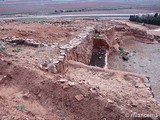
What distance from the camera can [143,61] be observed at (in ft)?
58.4

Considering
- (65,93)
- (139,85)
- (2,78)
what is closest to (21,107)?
(65,93)

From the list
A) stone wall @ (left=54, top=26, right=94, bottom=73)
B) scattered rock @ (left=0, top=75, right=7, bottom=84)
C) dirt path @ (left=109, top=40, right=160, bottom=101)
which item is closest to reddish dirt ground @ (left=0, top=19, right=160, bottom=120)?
scattered rock @ (left=0, top=75, right=7, bottom=84)

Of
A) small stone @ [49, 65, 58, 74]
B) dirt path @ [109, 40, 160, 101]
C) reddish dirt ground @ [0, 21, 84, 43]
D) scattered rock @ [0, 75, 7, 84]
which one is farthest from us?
dirt path @ [109, 40, 160, 101]

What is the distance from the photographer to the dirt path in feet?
49.7

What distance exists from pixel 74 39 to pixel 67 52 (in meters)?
2.69

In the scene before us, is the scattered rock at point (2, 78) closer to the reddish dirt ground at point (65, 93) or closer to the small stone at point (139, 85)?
the reddish dirt ground at point (65, 93)

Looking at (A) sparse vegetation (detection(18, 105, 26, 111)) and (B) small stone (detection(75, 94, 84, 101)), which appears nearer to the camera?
(A) sparse vegetation (detection(18, 105, 26, 111))

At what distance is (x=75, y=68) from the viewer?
448 inches

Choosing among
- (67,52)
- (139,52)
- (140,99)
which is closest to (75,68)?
(67,52)

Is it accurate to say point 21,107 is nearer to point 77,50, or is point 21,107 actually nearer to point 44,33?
point 77,50

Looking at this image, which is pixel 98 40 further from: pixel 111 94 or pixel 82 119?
pixel 82 119

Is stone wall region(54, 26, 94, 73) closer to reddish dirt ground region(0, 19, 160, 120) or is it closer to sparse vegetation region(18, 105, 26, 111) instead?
reddish dirt ground region(0, 19, 160, 120)

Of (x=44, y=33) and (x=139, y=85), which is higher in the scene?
(x=44, y=33)

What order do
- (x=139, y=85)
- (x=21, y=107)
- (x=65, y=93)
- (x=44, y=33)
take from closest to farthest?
(x=21, y=107)
(x=65, y=93)
(x=139, y=85)
(x=44, y=33)
